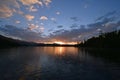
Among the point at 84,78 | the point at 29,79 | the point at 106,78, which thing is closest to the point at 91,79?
the point at 84,78

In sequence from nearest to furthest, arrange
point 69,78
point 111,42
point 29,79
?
point 29,79
point 69,78
point 111,42

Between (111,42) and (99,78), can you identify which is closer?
(99,78)

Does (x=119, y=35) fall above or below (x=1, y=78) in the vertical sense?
above

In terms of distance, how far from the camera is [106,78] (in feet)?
92.9

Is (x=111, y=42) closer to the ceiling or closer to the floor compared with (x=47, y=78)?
closer to the ceiling

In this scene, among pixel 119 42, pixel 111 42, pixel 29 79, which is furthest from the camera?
pixel 111 42

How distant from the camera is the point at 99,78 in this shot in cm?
2828

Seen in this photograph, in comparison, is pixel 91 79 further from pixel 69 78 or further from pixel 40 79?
pixel 40 79

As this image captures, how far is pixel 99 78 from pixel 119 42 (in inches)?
6519

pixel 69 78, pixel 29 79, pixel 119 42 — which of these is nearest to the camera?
pixel 29 79

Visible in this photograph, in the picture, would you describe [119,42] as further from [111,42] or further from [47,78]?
[47,78]

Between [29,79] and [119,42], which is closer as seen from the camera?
[29,79]

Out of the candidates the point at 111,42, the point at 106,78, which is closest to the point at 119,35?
the point at 111,42

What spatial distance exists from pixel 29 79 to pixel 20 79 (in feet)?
5.94
